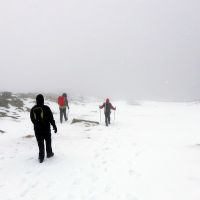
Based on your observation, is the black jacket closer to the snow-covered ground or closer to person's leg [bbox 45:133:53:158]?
person's leg [bbox 45:133:53:158]

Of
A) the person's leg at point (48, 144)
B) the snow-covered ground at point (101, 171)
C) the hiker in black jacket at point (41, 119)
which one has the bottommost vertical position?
the snow-covered ground at point (101, 171)

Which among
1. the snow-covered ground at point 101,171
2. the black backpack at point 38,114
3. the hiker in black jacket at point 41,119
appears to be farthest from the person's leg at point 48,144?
the black backpack at point 38,114

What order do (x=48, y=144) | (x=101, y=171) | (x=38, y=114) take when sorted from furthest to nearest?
(x=48, y=144) → (x=38, y=114) → (x=101, y=171)

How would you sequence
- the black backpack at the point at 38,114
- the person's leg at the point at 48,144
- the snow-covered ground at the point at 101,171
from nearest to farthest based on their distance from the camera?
the snow-covered ground at the point at 101,171, the black backpack at the point at 38,114, the person's leg at the point at 48,144

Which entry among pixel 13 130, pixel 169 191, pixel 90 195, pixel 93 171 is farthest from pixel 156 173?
pixel 13 130

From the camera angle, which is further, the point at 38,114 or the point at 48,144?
the point at 48,144

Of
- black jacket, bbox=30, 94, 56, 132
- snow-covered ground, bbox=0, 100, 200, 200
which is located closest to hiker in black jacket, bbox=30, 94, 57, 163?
black jacket, bbox=30, 94, 56, 132

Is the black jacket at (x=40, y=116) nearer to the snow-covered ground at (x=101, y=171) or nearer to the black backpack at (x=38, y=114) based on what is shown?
the black backpack at (x=38, y=114)

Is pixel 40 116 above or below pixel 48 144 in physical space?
above

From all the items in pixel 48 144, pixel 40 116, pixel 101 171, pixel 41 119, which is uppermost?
pixel 40 116

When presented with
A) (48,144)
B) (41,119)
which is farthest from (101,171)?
(41,119)

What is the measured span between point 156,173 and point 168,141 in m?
6.27

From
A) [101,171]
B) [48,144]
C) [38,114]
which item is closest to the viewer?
[101,171]

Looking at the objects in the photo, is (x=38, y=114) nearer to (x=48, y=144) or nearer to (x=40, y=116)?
(x=40, y=116)
